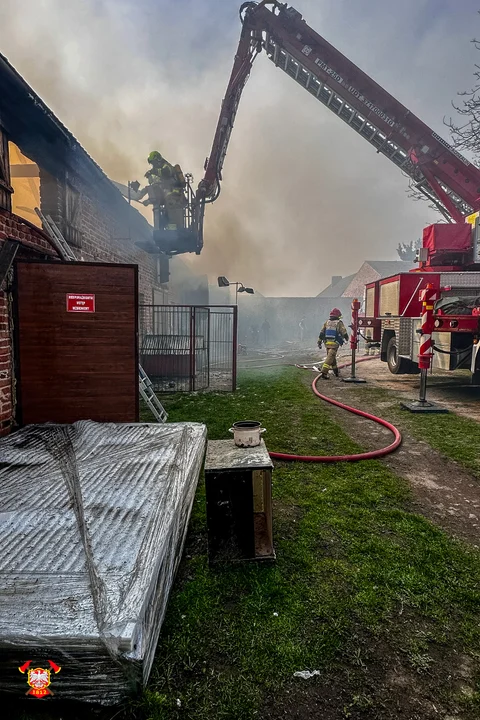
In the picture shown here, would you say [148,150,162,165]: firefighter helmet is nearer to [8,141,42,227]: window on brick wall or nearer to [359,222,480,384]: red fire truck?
[8,141,42,227]: window on brick wall

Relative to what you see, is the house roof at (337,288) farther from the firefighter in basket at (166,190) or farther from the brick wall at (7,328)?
the brick wall at (7,328)

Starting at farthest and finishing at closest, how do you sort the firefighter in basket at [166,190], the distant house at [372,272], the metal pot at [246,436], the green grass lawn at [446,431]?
the distant house at [372,272] → the firefighter in basket at [166,190] → the green grass lawn at [446,431] → the metal pot at [246,436]

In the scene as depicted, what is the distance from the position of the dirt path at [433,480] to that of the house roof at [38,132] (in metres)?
5.51

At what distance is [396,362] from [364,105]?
6.61 meters

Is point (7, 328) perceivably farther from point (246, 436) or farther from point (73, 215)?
point (246, 436)

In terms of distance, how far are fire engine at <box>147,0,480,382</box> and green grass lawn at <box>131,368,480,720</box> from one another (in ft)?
19.1

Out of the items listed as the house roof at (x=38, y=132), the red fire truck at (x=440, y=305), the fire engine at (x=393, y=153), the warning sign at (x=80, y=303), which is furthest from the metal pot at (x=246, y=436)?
the fire engine at (x=393, y=153)

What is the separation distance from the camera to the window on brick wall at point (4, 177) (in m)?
3.92

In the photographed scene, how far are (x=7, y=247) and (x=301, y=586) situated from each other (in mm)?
4278

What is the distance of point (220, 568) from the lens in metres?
2.29

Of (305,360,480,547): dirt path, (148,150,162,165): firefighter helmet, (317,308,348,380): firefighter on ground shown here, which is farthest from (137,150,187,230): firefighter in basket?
(305,360,480,547): dirt path

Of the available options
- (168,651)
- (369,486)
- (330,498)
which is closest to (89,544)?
(168,651)

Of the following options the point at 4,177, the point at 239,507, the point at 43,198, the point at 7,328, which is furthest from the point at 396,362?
the point at 4,177

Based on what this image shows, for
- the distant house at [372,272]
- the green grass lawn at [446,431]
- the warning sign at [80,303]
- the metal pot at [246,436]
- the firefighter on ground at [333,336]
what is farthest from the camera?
the distant house at [372,272]
